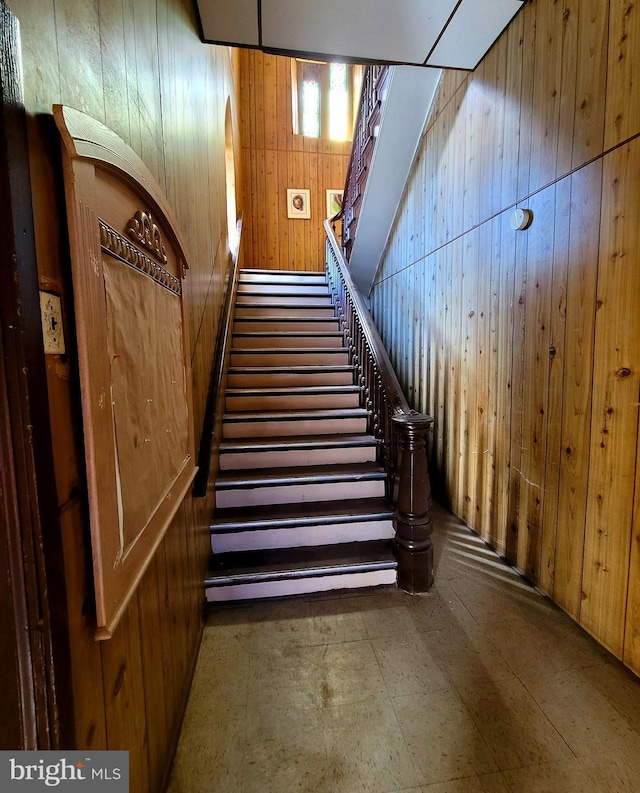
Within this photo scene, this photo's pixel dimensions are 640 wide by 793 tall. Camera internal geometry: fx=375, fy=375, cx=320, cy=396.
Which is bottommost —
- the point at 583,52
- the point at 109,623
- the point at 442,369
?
the point at 109,623

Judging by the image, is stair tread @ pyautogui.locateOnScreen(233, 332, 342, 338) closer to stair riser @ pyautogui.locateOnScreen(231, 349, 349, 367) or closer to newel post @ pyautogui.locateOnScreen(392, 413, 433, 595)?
stair riser @ pyautogui.locateOnScreen(231, 349, 349, 367)

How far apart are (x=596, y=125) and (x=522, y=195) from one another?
0.48 m

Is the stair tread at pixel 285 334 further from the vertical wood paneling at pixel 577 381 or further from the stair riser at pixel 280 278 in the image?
the vertical wood paneling at pixel 577 381

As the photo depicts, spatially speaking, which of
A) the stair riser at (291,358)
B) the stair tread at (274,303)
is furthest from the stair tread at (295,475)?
the stair tread at (274,303)

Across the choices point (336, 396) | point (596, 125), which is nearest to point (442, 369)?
point (336, 396)

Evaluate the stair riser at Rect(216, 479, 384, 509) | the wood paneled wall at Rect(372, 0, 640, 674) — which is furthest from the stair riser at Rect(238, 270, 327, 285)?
the stair riser at Rect(216, 479, 384, 509)

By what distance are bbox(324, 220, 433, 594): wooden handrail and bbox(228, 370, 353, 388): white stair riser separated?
0.38 m

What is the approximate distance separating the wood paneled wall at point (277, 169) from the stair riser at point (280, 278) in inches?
49.8

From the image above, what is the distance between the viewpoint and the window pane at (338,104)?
6871 mm

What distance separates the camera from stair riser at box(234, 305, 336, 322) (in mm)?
4219

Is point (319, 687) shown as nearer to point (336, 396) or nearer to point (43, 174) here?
point (43, 174)

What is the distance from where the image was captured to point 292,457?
271 centimetres

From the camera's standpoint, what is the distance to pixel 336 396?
329 cm

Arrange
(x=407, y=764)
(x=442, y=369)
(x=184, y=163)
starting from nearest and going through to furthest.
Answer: (x=407, y=764), (x=184, y=163), (x=442, y=369)
